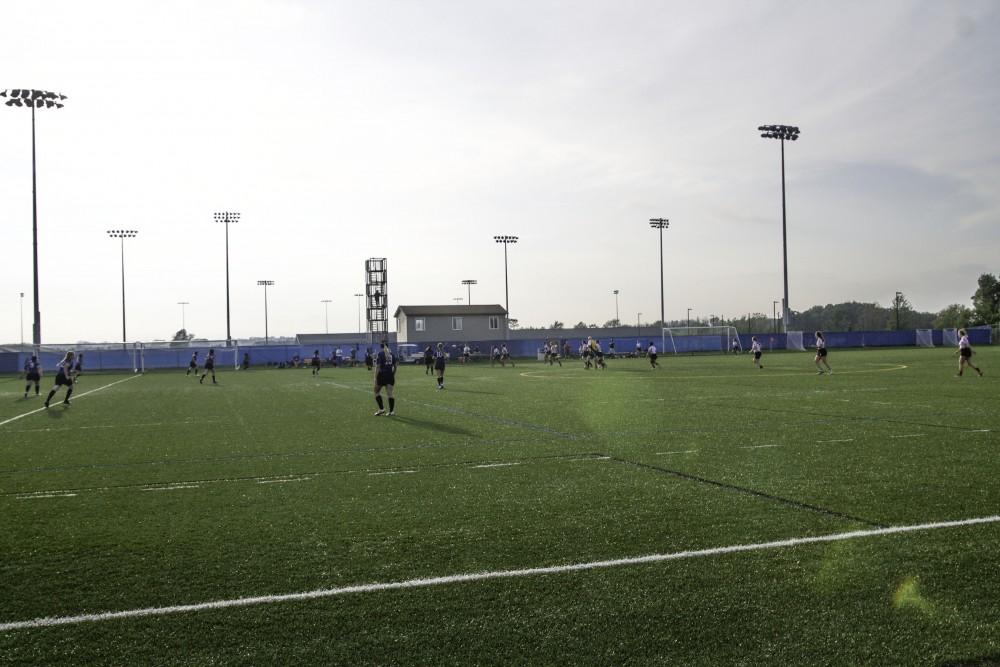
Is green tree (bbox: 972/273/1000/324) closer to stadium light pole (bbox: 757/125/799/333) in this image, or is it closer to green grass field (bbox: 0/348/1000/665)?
stadium light pole (bbox: 757/125/799/333)

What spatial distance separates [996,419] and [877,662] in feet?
42.4

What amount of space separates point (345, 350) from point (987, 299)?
296 feet

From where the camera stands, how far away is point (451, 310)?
4035 inches

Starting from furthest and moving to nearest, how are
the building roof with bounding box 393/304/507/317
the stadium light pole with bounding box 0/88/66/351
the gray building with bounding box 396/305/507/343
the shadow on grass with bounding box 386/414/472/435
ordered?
the building roof with bounding box 393/304/507/317 → the gray building with bounding box 396/305/507/343 → the stadium light pole with bounding box 0/88/66/351 → the shadow on grass with bounding box 386/414/472/435

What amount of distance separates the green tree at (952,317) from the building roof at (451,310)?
69642 millimetres

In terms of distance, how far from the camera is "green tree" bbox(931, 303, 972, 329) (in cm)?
11600

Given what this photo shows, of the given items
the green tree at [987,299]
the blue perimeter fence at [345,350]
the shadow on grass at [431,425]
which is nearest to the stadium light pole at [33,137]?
the blue perimeter fence at [345,350]

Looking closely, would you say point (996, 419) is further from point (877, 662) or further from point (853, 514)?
point (877, 662)

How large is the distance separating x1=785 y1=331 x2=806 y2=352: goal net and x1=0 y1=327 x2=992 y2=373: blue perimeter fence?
5.32ft

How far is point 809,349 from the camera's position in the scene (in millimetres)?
79125

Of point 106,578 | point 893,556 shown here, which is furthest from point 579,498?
point 106,578

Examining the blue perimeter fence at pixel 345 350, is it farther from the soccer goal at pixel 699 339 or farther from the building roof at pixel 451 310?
the building roof at pixel 451 310

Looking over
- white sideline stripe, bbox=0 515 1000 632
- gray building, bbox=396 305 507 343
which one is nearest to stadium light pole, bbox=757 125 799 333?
gray building, bbox=396 305 507 343

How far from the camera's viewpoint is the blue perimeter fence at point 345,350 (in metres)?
71.1
